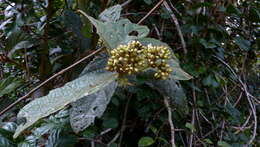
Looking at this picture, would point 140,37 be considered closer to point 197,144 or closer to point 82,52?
point 82,52

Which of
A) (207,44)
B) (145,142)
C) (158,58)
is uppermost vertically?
(158,58)

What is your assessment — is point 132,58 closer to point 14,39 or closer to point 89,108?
point 89,108

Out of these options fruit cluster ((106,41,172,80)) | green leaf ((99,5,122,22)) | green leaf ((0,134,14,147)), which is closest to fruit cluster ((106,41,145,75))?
fruit cluster ((106,41,172,80))

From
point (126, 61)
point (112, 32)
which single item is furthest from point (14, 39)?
point (126, 61)

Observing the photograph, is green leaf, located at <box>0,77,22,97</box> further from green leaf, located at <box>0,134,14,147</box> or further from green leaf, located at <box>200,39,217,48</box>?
green leaf, located at <box>200,39,217,48</box>

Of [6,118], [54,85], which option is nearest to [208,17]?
[54,85]

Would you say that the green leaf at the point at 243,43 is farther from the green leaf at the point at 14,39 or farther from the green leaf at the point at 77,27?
the green leaf at the point at 14,39

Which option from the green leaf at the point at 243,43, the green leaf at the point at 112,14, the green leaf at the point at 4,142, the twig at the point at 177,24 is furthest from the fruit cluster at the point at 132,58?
the green leaf at the point at 243,43
